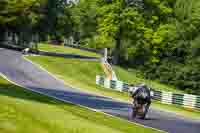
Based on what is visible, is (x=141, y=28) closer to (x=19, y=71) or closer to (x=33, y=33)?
(x=33, y=33)

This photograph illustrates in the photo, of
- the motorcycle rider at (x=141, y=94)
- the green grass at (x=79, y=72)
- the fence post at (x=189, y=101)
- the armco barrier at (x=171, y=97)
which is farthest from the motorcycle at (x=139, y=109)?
the fence post at (x=189, y=101)

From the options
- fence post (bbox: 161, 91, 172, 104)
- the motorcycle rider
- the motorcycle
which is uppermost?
the motorcycle rider

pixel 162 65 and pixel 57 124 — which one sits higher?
pixel 57 124

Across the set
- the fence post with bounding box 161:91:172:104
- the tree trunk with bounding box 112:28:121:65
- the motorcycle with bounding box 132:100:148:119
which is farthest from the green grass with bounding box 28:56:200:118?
the motorcycle with bounding box 132:100:148:119

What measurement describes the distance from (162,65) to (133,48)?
6.37 metres

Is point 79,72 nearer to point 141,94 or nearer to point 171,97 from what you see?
point 171,97

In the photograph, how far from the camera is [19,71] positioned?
51.0m

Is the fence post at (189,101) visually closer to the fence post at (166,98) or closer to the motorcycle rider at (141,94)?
the fence post at (166,98)

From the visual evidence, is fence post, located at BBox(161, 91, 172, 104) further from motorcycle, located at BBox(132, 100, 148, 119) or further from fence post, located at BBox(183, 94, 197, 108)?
motorcycle, located at BBox(132, 100, 148, 119)

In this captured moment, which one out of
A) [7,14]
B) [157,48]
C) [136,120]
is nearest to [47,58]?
[7,14]

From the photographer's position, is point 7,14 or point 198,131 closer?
point 198,131

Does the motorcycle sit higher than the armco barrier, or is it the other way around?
the motorcycle

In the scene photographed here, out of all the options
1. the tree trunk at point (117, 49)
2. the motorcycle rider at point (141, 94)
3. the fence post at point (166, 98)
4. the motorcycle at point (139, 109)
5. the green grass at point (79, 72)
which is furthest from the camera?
the tree trunk at point (117, 49)

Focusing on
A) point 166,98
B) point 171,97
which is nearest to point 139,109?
point 171,97
